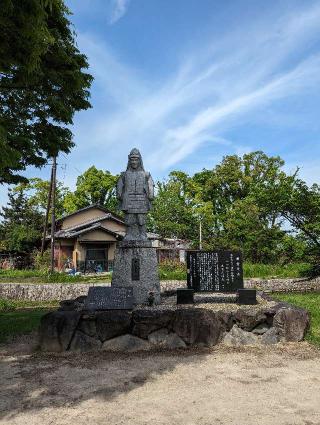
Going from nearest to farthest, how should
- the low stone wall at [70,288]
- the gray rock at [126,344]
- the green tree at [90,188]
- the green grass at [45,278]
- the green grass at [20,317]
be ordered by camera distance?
the gray rock at [126,344]
the green grass at [20,317]
the low stone wall at [70,288]
the green grass at [45,278]
the green tree at [90,188]

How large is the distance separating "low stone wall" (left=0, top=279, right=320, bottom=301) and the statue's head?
7.78m

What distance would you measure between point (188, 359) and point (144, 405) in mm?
2053

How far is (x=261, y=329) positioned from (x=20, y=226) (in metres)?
30.6

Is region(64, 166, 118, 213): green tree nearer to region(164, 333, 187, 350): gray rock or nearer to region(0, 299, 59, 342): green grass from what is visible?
region(0, 299, 59, 342): green grass

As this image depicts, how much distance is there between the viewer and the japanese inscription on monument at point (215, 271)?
8906 mm

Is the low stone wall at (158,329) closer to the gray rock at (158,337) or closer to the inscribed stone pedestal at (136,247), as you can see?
the gray rock at (158,337)

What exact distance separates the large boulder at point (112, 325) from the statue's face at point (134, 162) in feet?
13.0

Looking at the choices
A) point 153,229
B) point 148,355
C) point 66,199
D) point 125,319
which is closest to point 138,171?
point 125,319

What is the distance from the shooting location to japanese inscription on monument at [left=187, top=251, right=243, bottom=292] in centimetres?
891

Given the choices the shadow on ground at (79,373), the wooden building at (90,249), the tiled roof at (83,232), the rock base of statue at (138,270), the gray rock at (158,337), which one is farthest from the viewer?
the wooden building at (90,249)

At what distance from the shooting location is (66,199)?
1625 inches

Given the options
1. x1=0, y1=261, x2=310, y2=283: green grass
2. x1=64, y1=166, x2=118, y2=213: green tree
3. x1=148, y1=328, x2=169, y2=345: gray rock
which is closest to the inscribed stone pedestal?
x1=148, y1=328, x2=169, y2=345: gray rock

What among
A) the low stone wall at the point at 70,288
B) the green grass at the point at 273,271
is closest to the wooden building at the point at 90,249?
the green grass at the point at 273,271

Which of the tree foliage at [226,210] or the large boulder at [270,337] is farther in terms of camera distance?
the tree foliage at [226,210]
